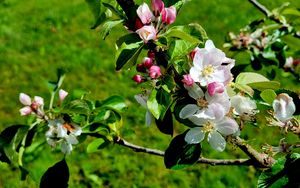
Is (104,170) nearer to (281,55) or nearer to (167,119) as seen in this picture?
(281,55)

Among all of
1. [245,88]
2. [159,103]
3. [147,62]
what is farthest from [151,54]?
[245,88]

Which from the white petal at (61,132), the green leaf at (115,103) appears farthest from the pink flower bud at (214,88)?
the green leaf at (115,103)

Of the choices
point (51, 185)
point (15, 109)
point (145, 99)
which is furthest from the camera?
point (15, 109)

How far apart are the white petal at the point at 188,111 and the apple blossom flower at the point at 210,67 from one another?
66mm

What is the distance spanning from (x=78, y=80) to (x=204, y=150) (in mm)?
1452

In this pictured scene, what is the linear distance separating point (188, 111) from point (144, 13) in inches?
10.0

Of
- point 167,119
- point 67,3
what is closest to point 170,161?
point 167,119

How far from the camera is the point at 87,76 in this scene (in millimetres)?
4824

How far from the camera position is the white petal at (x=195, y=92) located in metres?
1.22

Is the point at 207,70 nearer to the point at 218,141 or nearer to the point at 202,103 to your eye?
the point at 202,103

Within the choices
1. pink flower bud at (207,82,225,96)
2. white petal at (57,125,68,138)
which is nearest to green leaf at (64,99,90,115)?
white petal at (57,125,68,138)

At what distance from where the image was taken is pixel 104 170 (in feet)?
12.4

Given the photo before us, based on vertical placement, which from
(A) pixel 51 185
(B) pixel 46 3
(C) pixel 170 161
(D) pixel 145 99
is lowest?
(B) pixel 46 3

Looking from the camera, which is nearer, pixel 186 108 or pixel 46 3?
pixel 186 108
